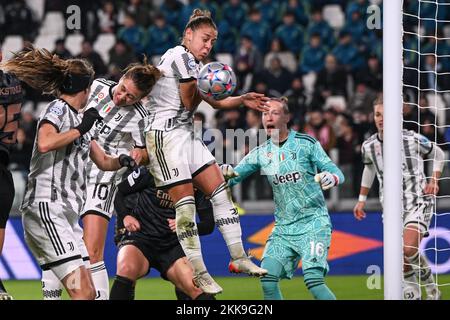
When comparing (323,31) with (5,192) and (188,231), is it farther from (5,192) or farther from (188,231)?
(5,192)

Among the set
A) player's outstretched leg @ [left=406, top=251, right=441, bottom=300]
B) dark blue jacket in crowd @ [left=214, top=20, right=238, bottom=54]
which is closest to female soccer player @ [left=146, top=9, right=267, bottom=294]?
player's outstretched leg @ [left=406, top=251, right=441, bottom=300]

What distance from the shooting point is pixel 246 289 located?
12.1 m

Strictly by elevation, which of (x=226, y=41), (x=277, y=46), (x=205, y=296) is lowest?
(x=205, y=296)

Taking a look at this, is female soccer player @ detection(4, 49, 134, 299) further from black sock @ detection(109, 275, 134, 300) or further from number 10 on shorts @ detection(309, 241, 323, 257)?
number 10 on shorts @ detection(309, 241, 323, 257)

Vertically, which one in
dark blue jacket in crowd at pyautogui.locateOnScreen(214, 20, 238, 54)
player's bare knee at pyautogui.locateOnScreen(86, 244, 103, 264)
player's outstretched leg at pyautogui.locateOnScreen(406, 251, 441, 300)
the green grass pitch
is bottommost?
the green grass pitch

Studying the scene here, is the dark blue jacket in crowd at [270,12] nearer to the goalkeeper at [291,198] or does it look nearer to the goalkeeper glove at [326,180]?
the goalkeeper at [291,198]

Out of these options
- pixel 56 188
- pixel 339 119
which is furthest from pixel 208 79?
pixel 339 119

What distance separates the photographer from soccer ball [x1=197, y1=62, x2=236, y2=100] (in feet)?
25.0

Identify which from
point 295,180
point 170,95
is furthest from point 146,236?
point 295,180

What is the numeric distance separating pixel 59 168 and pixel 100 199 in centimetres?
168

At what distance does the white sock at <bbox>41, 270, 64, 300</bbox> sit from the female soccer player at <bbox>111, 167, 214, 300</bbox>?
21.4 inches

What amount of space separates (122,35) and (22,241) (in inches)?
202

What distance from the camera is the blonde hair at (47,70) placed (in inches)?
293
